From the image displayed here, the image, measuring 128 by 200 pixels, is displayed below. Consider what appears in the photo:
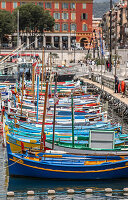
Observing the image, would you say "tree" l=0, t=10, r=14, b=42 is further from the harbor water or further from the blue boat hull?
the blue boat hull

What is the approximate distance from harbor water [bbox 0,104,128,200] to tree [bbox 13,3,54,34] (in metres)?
109

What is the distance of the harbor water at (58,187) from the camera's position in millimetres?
25672

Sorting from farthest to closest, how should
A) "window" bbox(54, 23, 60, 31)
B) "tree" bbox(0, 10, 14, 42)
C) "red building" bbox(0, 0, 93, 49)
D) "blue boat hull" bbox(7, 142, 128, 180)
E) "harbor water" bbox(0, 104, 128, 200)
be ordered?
1. "window" bbox(54, 23, 60, 31)
2. "red building" bbox(0, 0, 93, 49)
3. "tree" bbox(0, 10, 14, 42)
4. "blue boat hull" bbox(7, 142, 128, 180)
5. "harbor water" bbox(0, 104, 128, 200)

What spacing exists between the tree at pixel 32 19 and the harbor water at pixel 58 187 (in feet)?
358

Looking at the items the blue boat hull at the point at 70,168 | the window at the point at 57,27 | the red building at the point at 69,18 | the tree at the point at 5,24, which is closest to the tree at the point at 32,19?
the tree at the point at 5,24

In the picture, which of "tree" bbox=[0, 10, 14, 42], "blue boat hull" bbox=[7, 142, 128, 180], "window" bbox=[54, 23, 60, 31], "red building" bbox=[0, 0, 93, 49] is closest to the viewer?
"blue boat hull" bbox=[7, 142, 128, 180]

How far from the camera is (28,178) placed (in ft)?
95.0

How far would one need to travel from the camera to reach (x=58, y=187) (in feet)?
89.9

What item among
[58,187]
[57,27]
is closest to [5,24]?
[57,27]

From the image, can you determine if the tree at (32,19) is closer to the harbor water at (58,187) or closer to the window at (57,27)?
the window at (57,27)

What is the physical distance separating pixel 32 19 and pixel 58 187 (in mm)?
112677

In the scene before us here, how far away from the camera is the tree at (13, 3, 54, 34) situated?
13625 centimetres

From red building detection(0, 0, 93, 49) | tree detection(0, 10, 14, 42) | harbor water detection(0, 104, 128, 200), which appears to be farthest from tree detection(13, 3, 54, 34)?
harbor water detection(0, 104, 128, 200)

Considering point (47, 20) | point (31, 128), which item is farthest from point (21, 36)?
point (31, 128)
